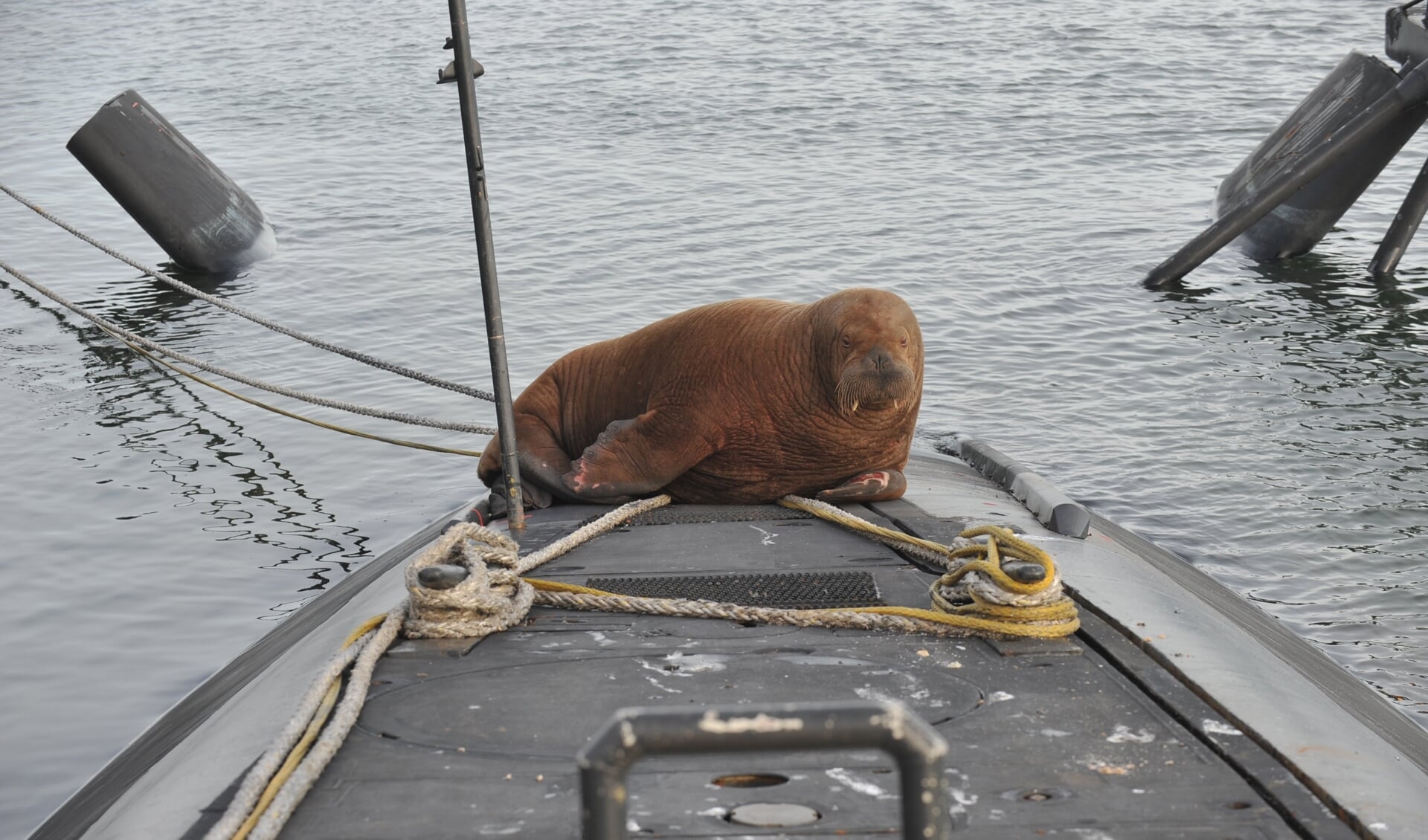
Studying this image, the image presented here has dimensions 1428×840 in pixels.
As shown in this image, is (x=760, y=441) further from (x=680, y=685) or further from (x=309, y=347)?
(x=309, y=347)

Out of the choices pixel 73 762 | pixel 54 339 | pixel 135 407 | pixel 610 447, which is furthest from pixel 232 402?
pixel 610 447

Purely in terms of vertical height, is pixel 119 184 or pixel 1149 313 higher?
pixel 119 184

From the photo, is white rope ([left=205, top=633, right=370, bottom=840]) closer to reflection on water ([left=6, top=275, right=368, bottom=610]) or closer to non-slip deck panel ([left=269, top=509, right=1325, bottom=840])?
non-slip deck panel ([left=269, top=509, right=1325, bottom=840])

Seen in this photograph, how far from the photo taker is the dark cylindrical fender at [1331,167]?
12.1 m

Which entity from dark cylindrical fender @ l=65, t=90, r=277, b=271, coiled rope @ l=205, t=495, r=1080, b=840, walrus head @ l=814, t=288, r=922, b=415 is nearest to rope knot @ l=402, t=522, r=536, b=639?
coiled rope @ l=205, t=495, r=1080, b=840

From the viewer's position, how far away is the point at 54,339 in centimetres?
1145

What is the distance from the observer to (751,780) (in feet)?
8.50

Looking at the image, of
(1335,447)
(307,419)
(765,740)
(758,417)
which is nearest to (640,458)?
(758,417)

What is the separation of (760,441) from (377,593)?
1503 millimetres

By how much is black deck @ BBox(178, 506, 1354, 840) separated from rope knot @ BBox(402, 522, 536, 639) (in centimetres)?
5

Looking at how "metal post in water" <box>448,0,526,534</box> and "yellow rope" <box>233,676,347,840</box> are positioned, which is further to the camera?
"metal post in water" <box>448,0,526,534</box>

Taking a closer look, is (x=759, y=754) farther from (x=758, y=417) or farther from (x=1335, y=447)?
(x=1335, y=447)

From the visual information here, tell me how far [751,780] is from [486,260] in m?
2.49

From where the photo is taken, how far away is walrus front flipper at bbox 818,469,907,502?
5070 millimetres
